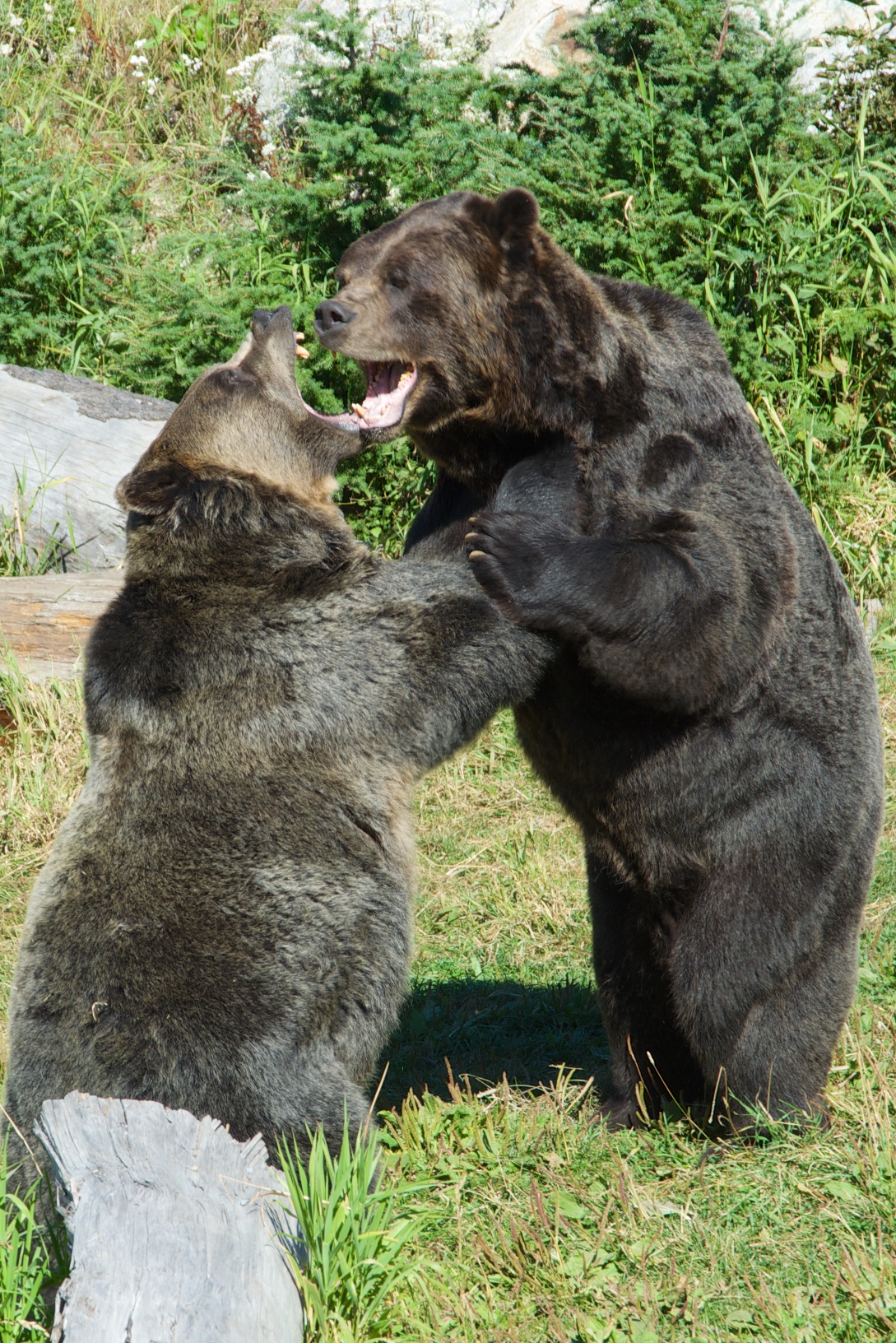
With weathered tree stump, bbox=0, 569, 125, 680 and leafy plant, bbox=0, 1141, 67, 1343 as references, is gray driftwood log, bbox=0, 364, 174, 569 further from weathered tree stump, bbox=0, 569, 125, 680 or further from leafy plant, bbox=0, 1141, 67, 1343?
leafy plant, bbox=0, 1141, 67, 1343

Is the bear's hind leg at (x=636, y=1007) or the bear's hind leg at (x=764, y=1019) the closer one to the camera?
the bear's hind leg at (x=764, y=1019)

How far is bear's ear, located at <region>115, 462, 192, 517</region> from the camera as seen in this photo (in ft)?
12.1

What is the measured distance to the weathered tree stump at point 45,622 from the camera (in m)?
6.39

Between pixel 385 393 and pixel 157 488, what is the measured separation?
29.8 inches

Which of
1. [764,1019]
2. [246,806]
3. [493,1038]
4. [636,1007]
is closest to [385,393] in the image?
[246,806]

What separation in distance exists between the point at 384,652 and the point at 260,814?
565 mm

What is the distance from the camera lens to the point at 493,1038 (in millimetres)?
4934

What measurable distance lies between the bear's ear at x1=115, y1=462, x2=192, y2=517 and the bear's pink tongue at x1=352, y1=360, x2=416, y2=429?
572 mm

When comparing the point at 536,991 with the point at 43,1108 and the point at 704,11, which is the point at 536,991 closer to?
the point at 43,1108

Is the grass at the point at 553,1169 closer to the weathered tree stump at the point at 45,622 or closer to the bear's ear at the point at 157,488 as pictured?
the weathered tree stump at the point at 45,622

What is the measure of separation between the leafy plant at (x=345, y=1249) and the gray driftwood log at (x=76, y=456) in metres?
4.80

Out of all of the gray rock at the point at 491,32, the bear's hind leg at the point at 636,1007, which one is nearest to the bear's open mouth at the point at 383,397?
the bear's hind leg at the point at 636,1007

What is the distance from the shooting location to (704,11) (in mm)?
7770

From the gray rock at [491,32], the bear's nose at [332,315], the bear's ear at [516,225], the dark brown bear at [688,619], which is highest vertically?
the gray rock at [491,32]
